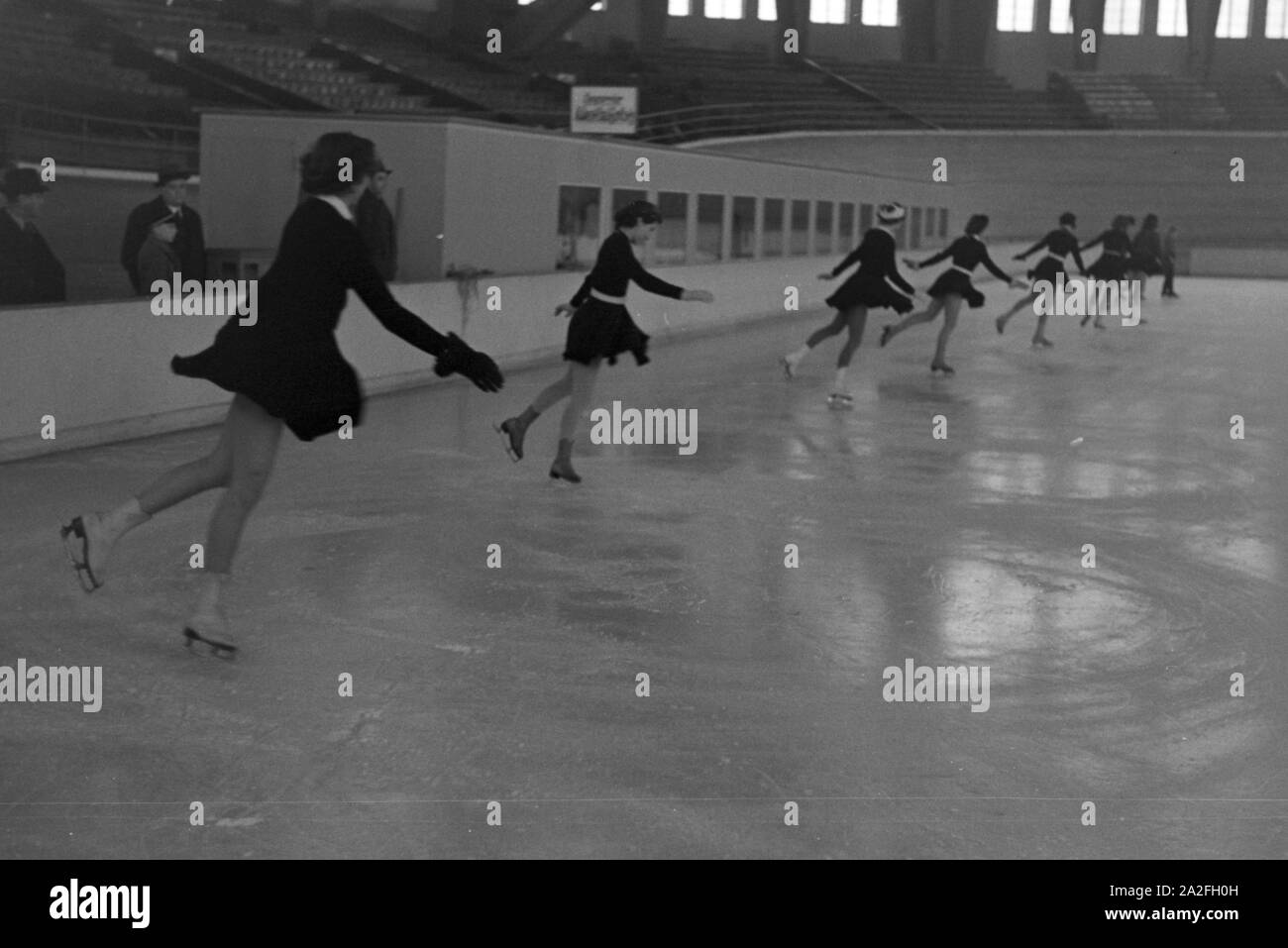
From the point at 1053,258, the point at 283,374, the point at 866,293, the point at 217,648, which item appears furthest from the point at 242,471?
the point at 1053,258

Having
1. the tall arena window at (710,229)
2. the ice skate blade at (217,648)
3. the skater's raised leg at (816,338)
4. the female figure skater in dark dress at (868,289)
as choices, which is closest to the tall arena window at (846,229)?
the tall arena window at (710,229)

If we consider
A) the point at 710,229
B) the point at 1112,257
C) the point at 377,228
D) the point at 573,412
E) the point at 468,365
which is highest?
the point at 710,229

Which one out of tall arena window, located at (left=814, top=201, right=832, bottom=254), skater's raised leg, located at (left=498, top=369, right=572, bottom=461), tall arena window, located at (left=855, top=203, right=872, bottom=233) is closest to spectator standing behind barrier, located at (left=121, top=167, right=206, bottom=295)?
skater's raised leg, located at (left=498, top=369, right=572, bottom=461)

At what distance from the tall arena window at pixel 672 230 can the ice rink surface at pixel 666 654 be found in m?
10.5

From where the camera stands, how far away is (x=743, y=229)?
25.6 metres

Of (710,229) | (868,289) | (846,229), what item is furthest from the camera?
(846,229)

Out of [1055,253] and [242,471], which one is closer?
[242,471]

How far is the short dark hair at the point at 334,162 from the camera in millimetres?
5480

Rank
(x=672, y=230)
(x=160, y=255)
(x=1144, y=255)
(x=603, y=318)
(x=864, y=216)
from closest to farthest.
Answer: (x=603, y=318) → (x=160, y=255) → (x=672, y=230) → (x=1144, y=255) → (x=864, y=216)

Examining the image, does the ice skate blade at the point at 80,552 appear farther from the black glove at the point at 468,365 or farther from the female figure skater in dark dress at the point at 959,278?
the female figure skater in dark dress at the point at 959,278

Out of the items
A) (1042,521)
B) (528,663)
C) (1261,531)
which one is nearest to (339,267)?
(528,663)

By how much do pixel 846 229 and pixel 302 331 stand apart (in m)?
27.0

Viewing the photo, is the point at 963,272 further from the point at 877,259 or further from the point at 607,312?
the point at 607,312
